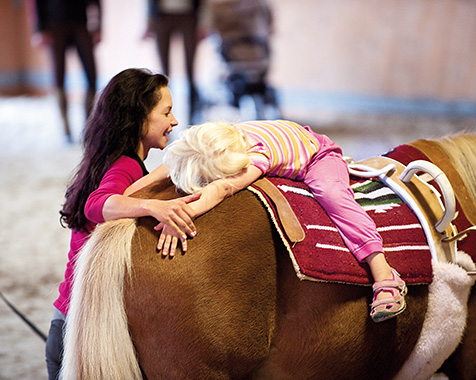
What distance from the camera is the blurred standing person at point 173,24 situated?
477 centimetres

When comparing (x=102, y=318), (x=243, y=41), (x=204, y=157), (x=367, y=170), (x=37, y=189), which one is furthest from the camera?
(x=243, y=41)

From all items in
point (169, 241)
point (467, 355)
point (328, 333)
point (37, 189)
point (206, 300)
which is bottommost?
point (37, 189)

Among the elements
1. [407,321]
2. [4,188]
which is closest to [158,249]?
[407,321]

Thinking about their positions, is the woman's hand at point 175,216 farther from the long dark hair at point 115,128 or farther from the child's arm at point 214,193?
the long dark hair at point 115,128

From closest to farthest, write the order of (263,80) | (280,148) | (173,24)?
(280,148) → (173,24) → (263,80)

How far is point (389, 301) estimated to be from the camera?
107cm

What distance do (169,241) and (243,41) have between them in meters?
4.25

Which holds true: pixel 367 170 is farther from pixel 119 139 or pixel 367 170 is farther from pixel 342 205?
pixel 119 139

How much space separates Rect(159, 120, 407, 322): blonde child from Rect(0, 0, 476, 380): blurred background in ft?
5.38

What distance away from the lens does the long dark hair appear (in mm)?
1205

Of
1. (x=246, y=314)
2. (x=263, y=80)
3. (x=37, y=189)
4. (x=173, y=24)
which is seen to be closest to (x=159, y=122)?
(x=246, y=314)

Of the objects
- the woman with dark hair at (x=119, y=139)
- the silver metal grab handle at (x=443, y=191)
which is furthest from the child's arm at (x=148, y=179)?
the silver metal grab handle at (x=443, y=191)

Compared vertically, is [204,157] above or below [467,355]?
above

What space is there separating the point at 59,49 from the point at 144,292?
4288mm
